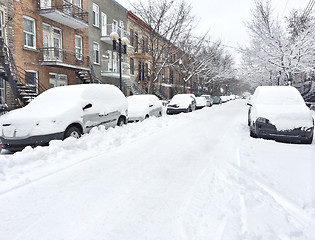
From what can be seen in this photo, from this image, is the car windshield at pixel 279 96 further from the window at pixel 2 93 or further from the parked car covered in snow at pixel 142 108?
the window at pixel 2 93

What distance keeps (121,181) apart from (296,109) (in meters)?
5.94

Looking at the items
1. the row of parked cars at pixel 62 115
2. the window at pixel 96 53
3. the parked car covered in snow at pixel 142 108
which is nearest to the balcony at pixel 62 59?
the window at pixel 96 53

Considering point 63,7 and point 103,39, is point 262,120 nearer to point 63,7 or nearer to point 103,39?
point 63,7

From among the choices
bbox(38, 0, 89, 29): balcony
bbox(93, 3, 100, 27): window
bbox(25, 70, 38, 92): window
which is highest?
bbox(93, 3, 100, 27): window

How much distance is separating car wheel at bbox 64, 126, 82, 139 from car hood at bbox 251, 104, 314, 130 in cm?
549

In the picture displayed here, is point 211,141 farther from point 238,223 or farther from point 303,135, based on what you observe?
point 238,223

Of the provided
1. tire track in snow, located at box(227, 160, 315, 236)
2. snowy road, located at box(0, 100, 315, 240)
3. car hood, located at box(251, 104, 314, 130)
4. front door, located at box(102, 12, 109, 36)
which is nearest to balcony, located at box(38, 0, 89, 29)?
front door, located at box(102, 12, 109, 36)

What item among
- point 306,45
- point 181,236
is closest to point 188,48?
point 306,45

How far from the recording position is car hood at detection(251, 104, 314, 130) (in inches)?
254

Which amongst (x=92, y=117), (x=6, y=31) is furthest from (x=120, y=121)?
(x=6, y=31)

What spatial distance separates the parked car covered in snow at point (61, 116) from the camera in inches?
230

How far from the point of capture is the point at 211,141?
689 cm

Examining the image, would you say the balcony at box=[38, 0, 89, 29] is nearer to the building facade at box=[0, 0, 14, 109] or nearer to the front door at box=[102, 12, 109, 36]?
the building facade at box=[0, 0, 14, 109]

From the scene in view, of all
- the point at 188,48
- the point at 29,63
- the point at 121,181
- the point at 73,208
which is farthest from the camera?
the point at 188,48
